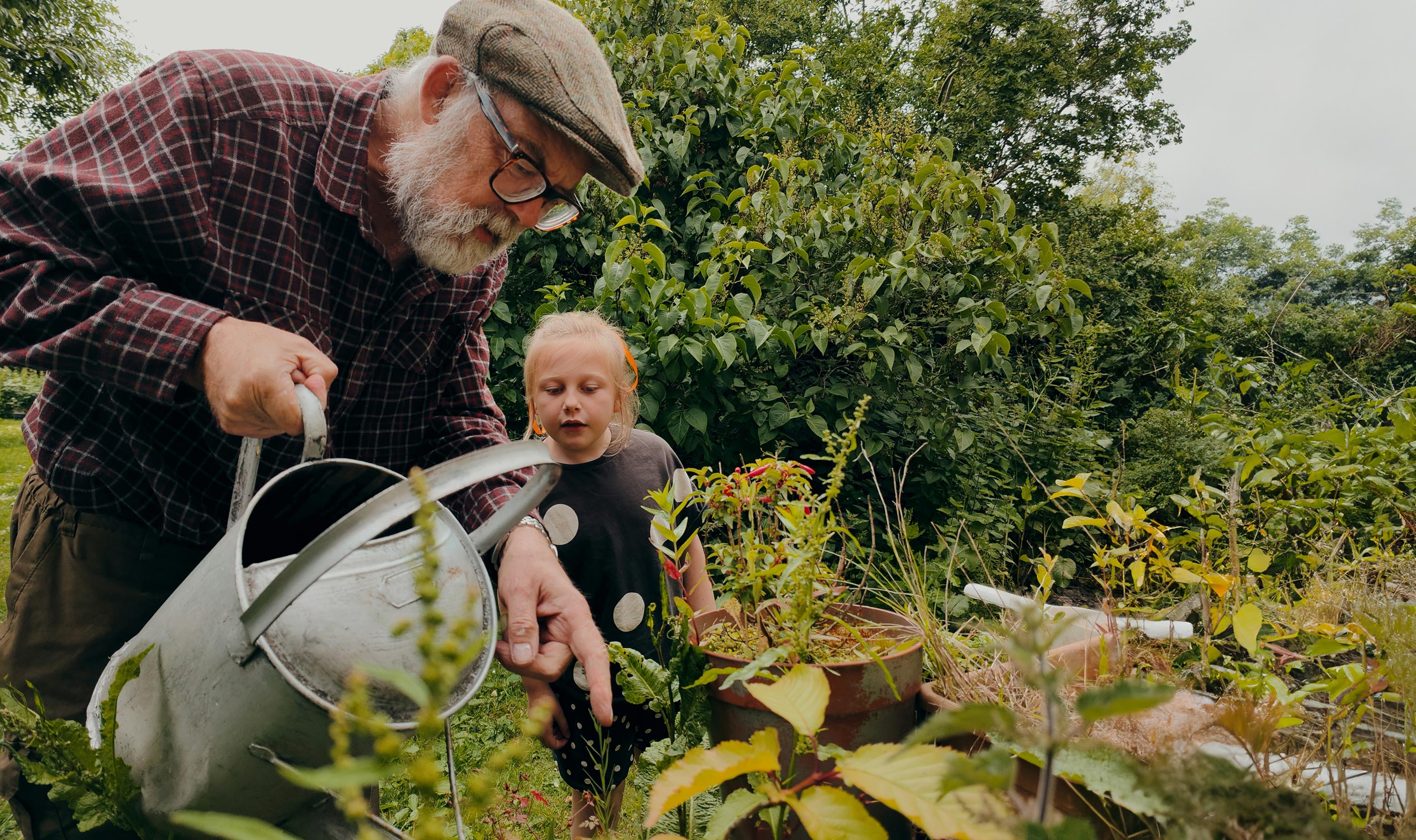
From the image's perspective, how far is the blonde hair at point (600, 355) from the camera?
8.07 ft

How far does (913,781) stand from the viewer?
1.67 ft

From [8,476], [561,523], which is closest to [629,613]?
[561,523]

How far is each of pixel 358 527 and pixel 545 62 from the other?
3.81 feet

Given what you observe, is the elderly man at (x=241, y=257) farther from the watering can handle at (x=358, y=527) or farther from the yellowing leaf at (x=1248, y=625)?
the yellowing leaf at (x=1248, y=625)

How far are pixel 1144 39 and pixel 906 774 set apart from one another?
762 inches

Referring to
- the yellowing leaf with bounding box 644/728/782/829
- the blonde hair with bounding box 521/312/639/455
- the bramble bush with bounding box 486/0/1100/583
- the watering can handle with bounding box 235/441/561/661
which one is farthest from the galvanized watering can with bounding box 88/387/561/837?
the bramble bush with bounding box 486/0/1100/583

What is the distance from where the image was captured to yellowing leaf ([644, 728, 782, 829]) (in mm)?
547

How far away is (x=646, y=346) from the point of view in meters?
3.00

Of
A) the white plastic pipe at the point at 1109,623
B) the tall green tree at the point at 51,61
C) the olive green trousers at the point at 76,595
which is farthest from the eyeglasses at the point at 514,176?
the tall green tree at the point at 51,61

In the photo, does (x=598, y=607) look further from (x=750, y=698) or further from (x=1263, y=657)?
(x=1263, y=657)

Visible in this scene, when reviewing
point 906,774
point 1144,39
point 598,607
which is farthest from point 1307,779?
point 1144,39

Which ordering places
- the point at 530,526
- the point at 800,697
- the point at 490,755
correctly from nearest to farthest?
1. the point at 800,697
2. the point at 530,526
3. the point at 490,755

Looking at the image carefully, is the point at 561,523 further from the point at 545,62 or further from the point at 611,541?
the point at 545,62

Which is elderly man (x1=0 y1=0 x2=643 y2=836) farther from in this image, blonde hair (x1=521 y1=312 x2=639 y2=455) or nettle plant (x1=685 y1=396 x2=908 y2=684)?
blonde hair (x1=521 y1=312 x2=639 y2=455)
